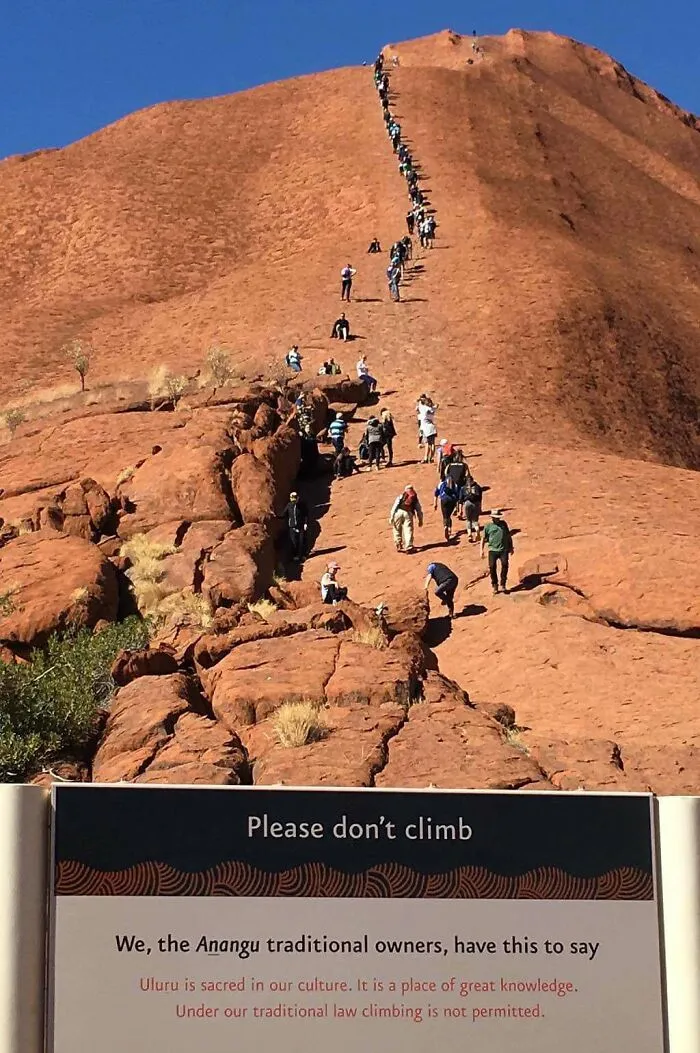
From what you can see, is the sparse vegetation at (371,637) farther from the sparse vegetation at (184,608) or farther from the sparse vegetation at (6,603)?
the sparse vegetation at (6,603)

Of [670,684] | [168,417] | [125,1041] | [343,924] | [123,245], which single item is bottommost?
[125,1041]

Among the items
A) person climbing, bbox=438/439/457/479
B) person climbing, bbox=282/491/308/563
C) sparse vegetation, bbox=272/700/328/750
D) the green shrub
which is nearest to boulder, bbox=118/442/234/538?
person climbing, bbox=282/491/308/563

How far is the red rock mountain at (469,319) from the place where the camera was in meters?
21.1

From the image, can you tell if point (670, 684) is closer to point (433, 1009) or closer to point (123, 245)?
point (433, 1009)

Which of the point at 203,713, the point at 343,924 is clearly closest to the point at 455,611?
the point at 203,713

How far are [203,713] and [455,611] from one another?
7.49 metres

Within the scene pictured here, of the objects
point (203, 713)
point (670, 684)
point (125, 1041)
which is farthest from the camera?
point (670, 684)

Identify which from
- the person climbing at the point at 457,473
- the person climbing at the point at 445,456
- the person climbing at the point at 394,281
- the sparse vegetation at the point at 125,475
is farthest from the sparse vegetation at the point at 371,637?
the person climbing at the point at 394,281

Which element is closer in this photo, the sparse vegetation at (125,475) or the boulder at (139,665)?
the boulder at (139,665)

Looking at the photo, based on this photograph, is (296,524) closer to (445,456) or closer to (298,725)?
(445,456)

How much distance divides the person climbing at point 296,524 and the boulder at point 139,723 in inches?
366

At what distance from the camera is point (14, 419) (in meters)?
33.1

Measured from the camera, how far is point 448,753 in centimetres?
1444

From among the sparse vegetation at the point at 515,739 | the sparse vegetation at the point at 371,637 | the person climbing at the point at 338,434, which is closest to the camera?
the sparse vegetation at the point at 515,739
